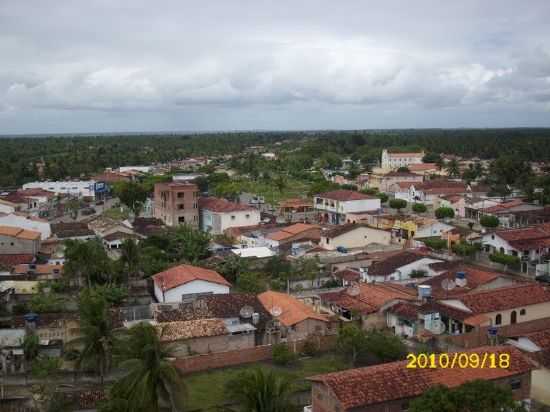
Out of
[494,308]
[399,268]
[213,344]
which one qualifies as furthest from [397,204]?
[213,344]

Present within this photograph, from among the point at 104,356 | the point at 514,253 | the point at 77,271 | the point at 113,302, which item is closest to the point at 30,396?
the point at 104,356

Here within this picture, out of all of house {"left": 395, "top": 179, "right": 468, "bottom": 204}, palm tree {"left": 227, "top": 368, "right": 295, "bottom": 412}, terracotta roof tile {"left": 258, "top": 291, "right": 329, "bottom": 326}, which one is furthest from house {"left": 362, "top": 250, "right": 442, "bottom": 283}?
house {"left": 395, "top": 179, "right": 468, "bottom": 204}

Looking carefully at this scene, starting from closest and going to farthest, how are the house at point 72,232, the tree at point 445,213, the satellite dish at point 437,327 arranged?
the satellite dish at point 437,327 → the house at point 72,232 → the tree at point 445,213

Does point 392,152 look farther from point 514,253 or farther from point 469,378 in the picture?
point 469,378

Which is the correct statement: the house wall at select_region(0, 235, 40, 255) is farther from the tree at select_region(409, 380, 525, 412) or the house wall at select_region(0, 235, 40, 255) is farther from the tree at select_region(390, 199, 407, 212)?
the tree at select_region(390, 199, 407, 212)

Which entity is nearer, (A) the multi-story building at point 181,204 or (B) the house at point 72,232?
(B) the house at point 72,232

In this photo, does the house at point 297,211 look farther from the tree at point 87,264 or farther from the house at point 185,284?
the house at point 185,284

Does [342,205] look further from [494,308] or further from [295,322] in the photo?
[295,322]

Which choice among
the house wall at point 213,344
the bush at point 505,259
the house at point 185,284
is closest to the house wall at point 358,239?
A: the bush at point 505,259
